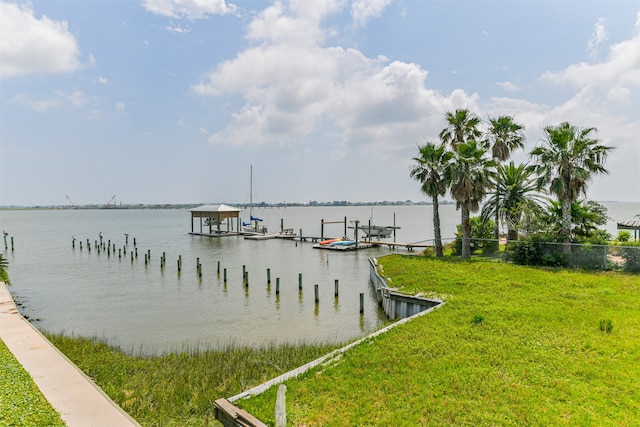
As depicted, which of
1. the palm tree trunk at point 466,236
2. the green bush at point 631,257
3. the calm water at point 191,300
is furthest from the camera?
the palm tree trunk at point 466,236

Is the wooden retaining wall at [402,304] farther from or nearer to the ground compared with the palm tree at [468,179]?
nearer to the ground

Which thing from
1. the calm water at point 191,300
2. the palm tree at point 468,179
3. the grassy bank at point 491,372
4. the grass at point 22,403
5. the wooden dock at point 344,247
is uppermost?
the palm tree at point 468,179

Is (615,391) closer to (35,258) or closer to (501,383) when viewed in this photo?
(501,383)

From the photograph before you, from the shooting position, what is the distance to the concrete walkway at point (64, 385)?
6.23m

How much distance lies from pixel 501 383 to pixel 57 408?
798 centimetres

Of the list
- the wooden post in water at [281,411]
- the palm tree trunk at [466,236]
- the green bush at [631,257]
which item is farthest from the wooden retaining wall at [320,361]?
the green bush at [631,257]

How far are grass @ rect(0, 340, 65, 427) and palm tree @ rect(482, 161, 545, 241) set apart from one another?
948 inches

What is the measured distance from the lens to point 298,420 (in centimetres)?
593

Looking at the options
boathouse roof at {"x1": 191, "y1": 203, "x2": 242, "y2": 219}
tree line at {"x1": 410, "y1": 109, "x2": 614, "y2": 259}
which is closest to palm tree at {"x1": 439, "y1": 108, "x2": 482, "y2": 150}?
tree line at {"x1": 410, "y1": 109, "x2": 614, "y2": 259}

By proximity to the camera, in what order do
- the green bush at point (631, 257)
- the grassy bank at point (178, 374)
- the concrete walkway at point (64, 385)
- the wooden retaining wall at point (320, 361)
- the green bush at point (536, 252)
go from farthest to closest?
1. the green bush at point (536, 252)
2. the green bush at point (631, 257)
3. the grassy bank at point (178, 374)
4. the concrete walkway at point (64, 385)
5. the wooden retaining wall at point (320, 361)

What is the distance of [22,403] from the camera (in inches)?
252

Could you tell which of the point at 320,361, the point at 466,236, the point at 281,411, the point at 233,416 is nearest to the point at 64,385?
the point at 233,416

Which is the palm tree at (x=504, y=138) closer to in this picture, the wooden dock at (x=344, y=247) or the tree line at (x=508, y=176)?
the tree line at (x=508, y=176)

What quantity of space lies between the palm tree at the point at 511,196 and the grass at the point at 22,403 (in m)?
24.1
